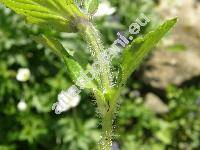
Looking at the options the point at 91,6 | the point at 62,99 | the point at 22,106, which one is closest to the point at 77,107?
the point at 22,106

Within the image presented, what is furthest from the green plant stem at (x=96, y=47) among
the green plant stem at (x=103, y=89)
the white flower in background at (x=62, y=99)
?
the white flower in background at (x=62, y=99)

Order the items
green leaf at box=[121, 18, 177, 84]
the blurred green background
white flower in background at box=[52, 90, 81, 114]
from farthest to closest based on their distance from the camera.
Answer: the blurred green background, white flower in background at box=[52, 90, 81, 114], green leaf at box=[121, 18, 177, 84]

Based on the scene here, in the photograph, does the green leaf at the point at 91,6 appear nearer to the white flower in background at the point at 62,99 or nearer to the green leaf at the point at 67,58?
the green leaf at the point at 67,58

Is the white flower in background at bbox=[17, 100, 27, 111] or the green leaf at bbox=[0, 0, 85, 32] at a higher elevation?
the green leaf at bbox=[0, 0, 85, 32]

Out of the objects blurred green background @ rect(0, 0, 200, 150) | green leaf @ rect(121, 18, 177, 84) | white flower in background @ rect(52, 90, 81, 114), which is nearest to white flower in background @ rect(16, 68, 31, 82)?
blurred green background @ rect(0, 0, 200, 150)

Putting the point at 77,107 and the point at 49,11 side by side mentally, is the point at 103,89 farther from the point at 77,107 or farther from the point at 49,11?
the point at 77,107

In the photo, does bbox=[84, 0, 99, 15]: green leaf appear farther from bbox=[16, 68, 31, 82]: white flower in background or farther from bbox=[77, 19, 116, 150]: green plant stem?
bbox=[16, 68, 31, 82]: white flower in background
